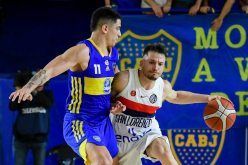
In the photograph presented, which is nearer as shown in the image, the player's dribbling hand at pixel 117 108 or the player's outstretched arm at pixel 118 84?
the player's dribbling hand at pixel 117 108

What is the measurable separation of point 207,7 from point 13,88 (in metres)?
3.34

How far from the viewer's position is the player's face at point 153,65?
376 cm

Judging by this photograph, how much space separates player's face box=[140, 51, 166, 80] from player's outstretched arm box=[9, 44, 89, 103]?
74 cm

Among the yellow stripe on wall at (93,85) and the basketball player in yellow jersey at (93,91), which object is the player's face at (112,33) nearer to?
the basketball player in yellow jersey at (93,91)

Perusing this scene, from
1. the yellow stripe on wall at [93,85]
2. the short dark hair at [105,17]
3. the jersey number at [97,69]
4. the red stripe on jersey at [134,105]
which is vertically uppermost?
the short dark hair at [105,17]

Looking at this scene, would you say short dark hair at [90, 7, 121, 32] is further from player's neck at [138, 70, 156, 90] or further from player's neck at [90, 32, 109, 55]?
player's neck at [138, 70, 156, 90]

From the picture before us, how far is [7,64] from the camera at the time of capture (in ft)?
23.3

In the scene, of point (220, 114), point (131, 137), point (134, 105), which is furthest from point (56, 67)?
point (220, 114)

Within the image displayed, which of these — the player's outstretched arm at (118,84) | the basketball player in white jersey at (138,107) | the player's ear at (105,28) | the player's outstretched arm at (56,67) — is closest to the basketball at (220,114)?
the basketball player in white jersey at (138,107)

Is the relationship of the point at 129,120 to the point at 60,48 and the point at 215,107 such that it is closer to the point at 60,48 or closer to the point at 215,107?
the point at 215,107

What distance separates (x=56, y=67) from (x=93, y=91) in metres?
0.52

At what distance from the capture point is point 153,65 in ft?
12.4

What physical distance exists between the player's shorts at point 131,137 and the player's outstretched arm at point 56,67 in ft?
3.17

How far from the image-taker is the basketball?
413 centimetres
